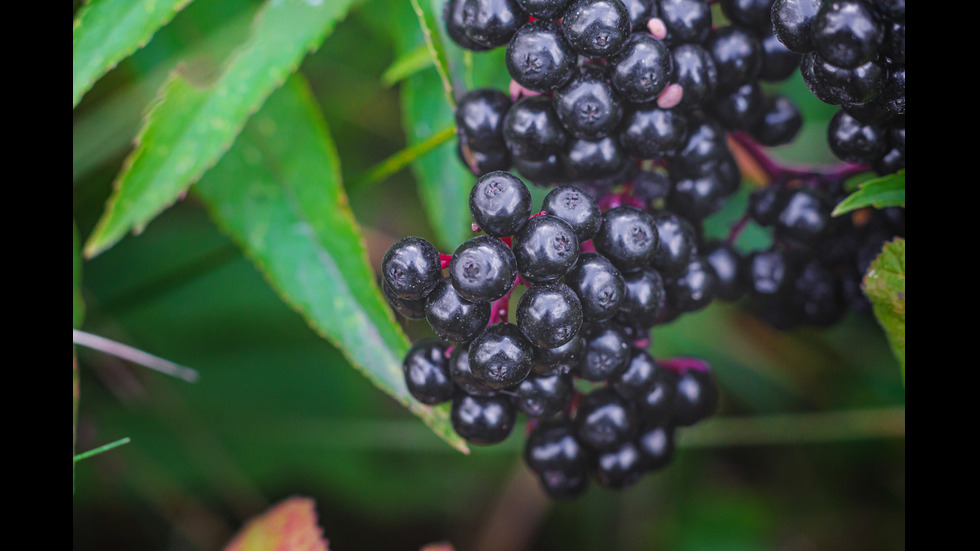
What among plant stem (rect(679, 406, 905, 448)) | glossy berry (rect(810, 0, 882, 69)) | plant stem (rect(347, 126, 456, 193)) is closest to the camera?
glossy berry (rect(810, 0, 882, 69))

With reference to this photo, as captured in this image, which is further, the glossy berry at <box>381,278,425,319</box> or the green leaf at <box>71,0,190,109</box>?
the green leaf at <box>71,0,190,109</box>

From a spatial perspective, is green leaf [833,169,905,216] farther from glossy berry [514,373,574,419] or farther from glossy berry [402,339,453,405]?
glossy berry [402,339,453,405]

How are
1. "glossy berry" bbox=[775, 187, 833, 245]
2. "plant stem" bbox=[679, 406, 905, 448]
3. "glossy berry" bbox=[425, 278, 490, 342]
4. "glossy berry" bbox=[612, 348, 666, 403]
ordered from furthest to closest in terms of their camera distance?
"plant stem" bbox=[679, 406, 905, 448] < "glossy berry" bbox=[775, 187, 833, 245] < "glossy berry" bbox=[612, 348, 666, 403] < "glossy berry" bbox=[425, 278, 490, 342]

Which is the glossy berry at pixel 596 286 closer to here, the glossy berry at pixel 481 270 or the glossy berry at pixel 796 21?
the glossy berry at pixel 481 270

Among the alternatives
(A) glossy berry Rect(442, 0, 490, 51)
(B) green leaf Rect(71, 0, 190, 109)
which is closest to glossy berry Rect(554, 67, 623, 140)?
(A) glossy berry Rect(442, 0, 490, 51)

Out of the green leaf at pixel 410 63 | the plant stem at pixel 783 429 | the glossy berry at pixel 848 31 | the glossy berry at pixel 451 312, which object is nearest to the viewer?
the glossy berry at pixel 848 31

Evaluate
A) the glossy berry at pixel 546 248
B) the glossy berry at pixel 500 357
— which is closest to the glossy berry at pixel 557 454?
the glossy berry at pixel 500 357
